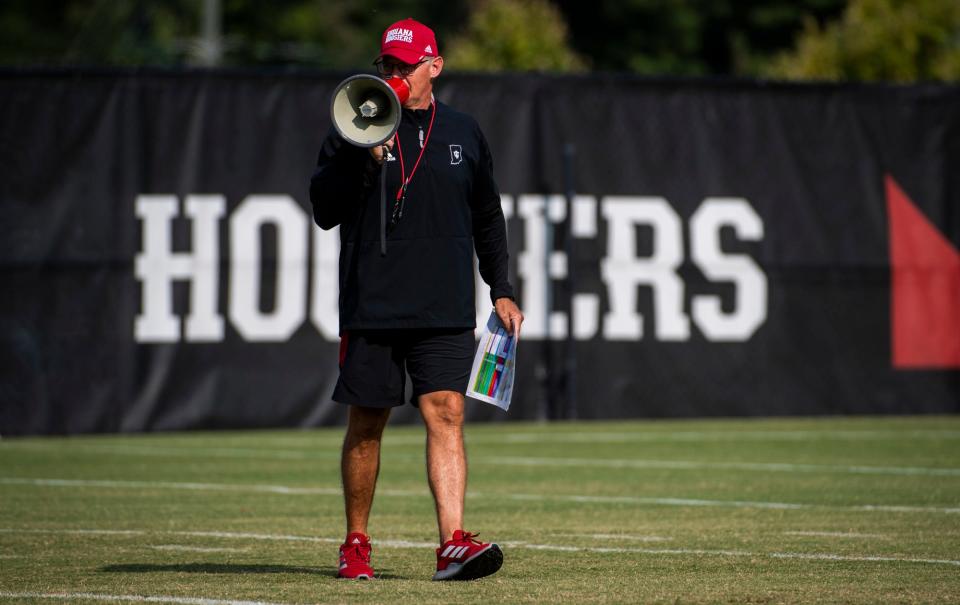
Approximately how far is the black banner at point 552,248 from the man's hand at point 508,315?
8.02 metres

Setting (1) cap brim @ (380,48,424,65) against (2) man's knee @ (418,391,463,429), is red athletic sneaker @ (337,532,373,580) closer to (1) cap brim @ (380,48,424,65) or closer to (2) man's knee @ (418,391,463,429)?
(2) man's knee @ (418,391,463,429)


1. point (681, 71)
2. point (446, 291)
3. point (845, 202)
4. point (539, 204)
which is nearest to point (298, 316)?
point (539, 204)

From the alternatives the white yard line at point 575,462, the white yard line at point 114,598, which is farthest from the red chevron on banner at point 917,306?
the white yard line at point 114,598

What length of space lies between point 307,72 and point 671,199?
3.62m

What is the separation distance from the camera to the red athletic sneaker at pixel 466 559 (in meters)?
6.52

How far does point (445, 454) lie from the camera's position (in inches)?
269

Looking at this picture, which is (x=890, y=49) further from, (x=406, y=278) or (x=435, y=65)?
(x=406, y=278)

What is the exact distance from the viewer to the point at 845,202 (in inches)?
648

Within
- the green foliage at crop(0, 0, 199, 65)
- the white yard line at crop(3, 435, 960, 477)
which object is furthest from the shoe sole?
the green foliage at crop(0, 0, 199, 65)

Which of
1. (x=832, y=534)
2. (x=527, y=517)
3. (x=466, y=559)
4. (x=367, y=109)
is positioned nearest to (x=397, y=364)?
(x=466, y=559)

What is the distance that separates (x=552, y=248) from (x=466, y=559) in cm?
941

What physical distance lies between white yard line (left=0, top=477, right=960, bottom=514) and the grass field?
0.03m

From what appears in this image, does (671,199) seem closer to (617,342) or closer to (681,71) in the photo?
(617,342)

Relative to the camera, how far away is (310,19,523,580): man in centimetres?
683
